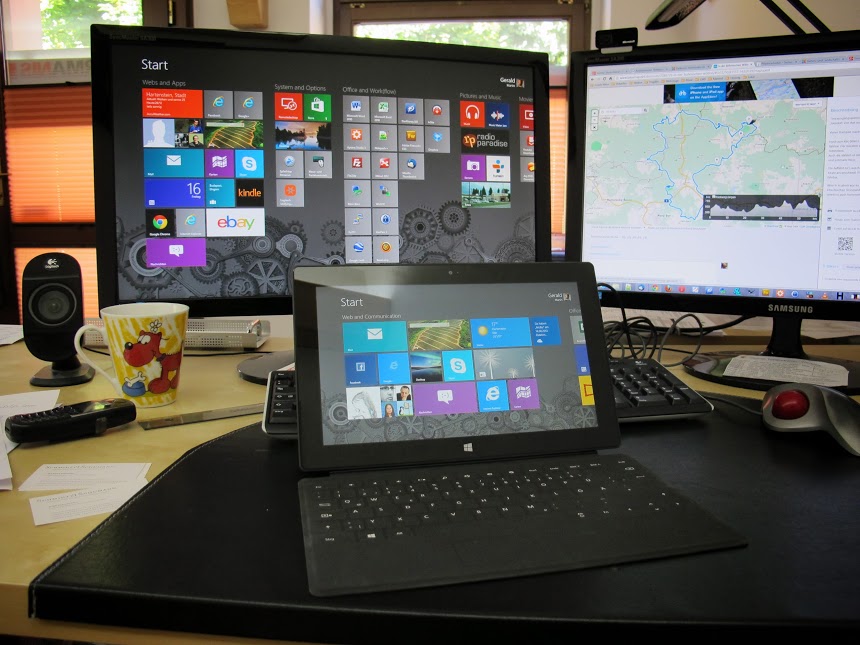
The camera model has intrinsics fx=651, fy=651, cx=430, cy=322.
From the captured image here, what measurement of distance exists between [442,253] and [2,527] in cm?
62

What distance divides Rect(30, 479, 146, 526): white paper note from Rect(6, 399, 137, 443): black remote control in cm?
14

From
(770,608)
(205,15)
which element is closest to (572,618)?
(770,608)

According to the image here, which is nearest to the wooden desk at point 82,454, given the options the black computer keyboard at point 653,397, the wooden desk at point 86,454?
the wooden desk at point 86,454

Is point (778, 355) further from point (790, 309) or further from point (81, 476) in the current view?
point (81, 476)

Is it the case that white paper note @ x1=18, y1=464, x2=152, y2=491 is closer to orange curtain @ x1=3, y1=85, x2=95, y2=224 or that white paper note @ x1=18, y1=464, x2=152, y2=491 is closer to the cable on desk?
the cable on desk

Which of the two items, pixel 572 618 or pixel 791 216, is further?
pixel 791 216

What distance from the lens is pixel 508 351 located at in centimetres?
62

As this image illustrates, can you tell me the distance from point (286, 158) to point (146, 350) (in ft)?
1.02

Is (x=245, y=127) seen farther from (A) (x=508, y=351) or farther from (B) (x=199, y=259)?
(A) (x=508, y=351)

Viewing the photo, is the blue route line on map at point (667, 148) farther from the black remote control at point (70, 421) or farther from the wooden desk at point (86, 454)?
the black remote control at point (70, 421)

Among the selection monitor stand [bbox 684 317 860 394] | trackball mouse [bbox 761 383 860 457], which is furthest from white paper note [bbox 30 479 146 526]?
monitor stand [bbox 684 317 860 394]

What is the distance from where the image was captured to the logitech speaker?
35.4 inches

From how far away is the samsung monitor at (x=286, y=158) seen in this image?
2.80 feet

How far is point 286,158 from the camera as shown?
880 millimetres
